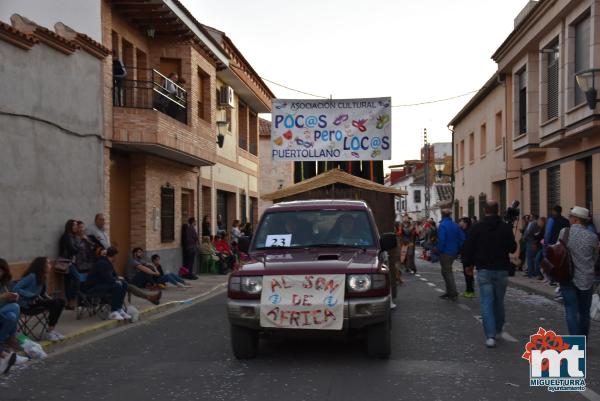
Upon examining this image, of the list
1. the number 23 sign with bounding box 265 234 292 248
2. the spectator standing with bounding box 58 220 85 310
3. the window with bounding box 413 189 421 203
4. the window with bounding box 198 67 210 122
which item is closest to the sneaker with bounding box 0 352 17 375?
the number 23 sign with bounding box 265 234 292 248

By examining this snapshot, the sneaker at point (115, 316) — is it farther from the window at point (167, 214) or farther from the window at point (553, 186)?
the window at point (553, 186)

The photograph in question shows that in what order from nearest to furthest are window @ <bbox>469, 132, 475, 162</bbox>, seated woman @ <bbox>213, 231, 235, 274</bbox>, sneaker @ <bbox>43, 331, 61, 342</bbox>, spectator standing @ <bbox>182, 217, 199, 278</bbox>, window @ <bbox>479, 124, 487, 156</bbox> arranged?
sneaker @ <bbox>43, 331, 61, 342</bbox> < spectator standing @ <bbox>182, 217, 199, 278</bbox> < seated woman @ <bbox>213, 231, 235, 274</bbox> < window @ <bbox>479, 124, 487, 156</bbox> < window @ <bbox>469, 132, 475, 162</bbox>

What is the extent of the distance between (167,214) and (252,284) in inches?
503

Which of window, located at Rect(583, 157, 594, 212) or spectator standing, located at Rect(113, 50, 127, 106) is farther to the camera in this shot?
window, located at Rect(583, 157, 594, 212)

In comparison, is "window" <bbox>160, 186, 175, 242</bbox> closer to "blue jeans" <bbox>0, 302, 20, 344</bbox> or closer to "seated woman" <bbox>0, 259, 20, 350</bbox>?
"seated woman" <bbox>0, 259, 20, 350</bbox>

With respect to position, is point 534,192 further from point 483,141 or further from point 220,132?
point 220,132

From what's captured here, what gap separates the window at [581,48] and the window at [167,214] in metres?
11.4

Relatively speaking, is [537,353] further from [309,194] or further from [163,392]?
[309,194]

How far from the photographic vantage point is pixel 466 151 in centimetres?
3500

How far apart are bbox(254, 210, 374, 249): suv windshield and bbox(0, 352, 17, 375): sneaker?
3.09 m

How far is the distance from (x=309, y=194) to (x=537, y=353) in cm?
754

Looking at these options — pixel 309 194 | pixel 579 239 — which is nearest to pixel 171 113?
pixel 309 194

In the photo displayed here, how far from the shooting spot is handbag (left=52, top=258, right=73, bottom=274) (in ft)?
39.0

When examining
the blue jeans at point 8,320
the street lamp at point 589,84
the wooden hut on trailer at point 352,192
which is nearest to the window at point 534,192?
the street lamp at point 589,84
